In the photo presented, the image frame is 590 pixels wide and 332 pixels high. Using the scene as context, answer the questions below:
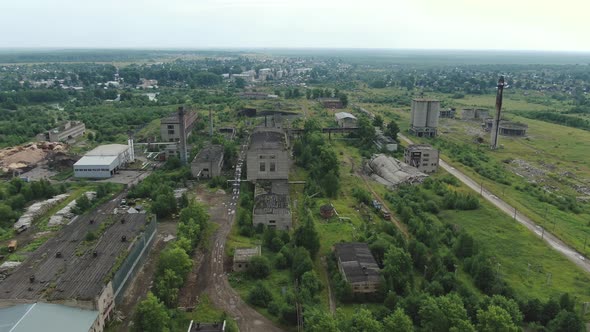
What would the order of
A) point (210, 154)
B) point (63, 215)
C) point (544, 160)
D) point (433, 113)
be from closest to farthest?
point (63, 215)
point (210, 154)
point (544, 160)
point (433, 113)

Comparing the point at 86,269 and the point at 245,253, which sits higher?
the point at 86,269

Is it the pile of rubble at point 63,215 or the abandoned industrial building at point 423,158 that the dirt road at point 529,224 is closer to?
the abandoned industrial building at point 423,158

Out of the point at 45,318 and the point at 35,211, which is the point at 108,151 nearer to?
the point at 35,211

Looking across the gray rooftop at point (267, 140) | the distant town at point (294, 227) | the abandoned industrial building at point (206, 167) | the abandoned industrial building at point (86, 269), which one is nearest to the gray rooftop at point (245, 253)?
the distant town at point (294, 227)

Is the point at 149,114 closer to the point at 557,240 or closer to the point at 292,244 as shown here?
the point at 292,244

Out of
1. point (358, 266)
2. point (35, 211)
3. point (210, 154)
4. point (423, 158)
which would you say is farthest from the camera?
point (423, 158)

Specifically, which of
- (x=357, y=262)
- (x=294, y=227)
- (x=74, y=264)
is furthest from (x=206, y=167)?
(x=357, y=262)
